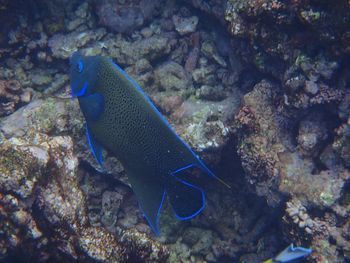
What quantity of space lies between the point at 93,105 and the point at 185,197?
3.30ft

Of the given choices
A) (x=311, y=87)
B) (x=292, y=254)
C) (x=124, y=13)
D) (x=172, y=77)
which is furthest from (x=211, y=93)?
(x=292, y=254)

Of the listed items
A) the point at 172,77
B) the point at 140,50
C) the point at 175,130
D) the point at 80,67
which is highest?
the point at 80,67

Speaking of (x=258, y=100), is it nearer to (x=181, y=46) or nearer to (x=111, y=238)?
(x=181, y=46)

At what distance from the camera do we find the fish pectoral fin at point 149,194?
8.39 feet

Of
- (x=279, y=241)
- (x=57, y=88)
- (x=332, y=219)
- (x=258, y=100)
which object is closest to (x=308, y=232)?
(x=332, y=219)

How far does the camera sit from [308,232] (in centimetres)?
383

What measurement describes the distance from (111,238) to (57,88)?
2.55 metres

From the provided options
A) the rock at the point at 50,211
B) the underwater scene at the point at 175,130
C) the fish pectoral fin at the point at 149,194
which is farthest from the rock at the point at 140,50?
the fish pectoral fin at the point at 149,194

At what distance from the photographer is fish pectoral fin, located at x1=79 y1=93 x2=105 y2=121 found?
2.69 m

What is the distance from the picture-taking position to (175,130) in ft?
14.1

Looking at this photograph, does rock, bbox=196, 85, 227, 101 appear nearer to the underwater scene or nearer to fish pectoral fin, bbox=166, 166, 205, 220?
the underwater scene

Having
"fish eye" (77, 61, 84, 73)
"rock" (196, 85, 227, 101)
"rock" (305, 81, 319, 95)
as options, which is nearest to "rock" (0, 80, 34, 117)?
"rock" (196, 85, 227, 101)

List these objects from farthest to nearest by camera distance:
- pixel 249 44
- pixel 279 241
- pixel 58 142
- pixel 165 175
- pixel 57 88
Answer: pixel 57 88 → pixel 279 241 → pixel 249 44 → pixel 58 142 → pixel 165 175

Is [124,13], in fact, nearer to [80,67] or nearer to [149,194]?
[80,67]
